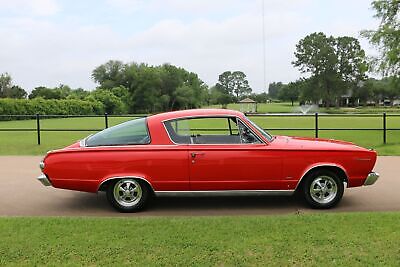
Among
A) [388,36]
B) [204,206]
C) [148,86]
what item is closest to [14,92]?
[148,86]

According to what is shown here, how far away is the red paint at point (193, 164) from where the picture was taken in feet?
19.5

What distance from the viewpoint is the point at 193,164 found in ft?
19.5

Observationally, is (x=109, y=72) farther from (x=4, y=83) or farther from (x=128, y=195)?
(x=128, y=195)

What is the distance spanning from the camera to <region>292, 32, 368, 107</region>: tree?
303ft

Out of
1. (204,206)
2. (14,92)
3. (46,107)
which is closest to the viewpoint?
(204,206)

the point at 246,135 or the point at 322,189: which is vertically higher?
the point at 246,135

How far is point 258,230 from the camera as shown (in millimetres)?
4812

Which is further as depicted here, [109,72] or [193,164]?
[109,72]

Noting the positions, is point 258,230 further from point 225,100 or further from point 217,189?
point 225,100

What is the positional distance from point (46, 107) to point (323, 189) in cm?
5200

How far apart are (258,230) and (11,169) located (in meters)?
7.08

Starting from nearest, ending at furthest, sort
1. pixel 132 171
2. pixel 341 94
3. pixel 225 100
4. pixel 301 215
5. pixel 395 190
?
pixel 301 215 → pixel 132 171 → pixel 395 190 → pixel 341 94 → pixel 225 100

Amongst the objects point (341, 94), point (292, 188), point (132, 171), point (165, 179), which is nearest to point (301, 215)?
point (292, 188)

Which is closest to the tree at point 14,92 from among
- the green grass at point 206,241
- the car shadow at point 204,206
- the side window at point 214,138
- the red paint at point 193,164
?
the car shadow at point 204,206
